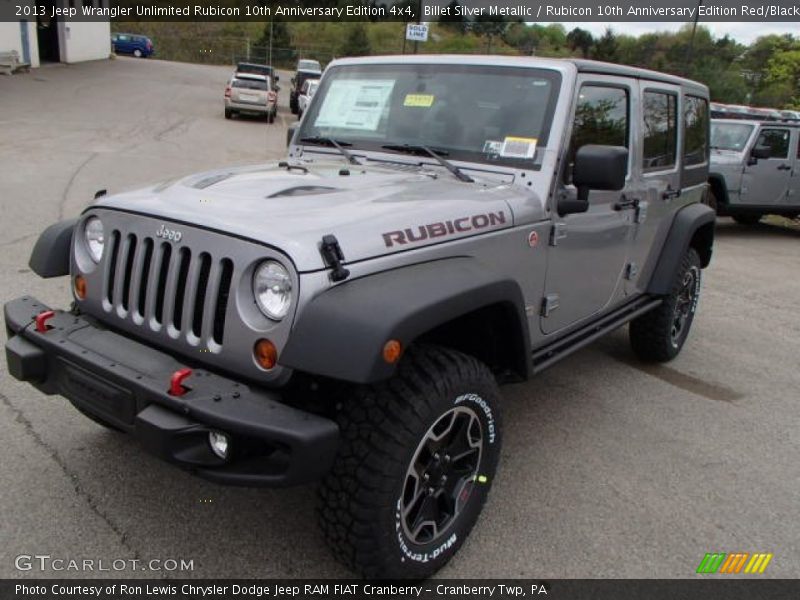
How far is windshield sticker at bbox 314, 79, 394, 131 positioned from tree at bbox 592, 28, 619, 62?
31.5 m

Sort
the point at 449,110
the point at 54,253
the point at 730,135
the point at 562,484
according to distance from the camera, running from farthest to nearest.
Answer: the point at 730,135 → the point at 449,110 → the point at 562,484 → the point at 54,253

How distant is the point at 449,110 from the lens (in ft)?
11.3

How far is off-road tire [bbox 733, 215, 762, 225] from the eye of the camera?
12.2m

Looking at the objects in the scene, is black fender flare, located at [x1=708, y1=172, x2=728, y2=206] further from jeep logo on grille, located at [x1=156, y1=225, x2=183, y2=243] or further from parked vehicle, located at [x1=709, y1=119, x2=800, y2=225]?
jeep logo on grille, located at [x1=156, y1=225, x2=183, y2=243]

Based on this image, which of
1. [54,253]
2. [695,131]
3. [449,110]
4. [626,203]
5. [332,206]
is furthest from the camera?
[695,131]

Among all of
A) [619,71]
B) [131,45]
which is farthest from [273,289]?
[131,45]

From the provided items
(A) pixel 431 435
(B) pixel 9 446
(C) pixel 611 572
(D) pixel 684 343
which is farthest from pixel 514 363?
(D) pixel 684 343

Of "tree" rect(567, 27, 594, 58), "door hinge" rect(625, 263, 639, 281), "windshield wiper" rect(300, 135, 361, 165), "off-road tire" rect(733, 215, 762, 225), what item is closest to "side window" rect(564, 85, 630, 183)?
"door hinge" rect(625, 263, 639, 281)

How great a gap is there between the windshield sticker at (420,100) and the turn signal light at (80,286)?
1.83m

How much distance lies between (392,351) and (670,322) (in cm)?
334

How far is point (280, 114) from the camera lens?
980 inches

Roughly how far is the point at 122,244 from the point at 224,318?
1.96 feet

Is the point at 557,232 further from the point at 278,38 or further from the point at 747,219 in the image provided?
the point at 278,38

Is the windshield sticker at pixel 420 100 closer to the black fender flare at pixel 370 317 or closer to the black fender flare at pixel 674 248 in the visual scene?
the black fender flare at pixel 370 317
